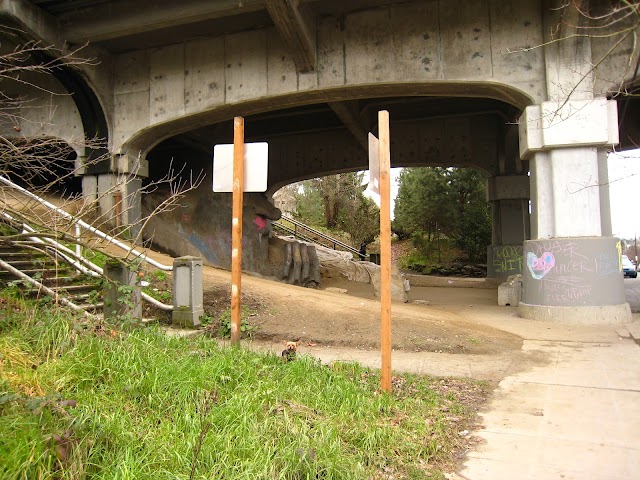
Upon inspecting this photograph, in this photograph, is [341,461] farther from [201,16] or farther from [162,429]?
[201,16]

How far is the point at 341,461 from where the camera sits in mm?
2590

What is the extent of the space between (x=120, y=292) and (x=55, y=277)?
1.24 metres

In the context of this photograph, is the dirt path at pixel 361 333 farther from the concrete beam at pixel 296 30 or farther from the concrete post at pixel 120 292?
the concrete beam at pixel 296 30

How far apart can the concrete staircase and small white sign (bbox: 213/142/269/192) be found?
2.76 metres

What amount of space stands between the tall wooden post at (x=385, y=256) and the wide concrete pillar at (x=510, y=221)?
14.8m

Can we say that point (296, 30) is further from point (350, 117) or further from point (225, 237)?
point (225, 237)

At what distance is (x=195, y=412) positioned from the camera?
9.96 ft

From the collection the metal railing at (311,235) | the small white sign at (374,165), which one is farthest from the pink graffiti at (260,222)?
the small white sign at (374,165)

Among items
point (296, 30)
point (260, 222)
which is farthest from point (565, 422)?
point (260, 222)

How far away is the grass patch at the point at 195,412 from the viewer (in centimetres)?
235

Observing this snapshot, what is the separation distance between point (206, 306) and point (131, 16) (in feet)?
23.7

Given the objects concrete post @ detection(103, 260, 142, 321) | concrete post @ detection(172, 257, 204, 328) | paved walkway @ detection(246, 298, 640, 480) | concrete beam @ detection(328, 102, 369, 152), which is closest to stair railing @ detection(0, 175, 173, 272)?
concrete post @ detection(103, 260, 142, 321)

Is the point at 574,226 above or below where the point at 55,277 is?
above

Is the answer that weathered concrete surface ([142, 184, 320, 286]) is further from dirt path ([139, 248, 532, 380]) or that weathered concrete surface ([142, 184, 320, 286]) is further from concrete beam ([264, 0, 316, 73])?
concrete beam ([264, 0, 316, 73])
